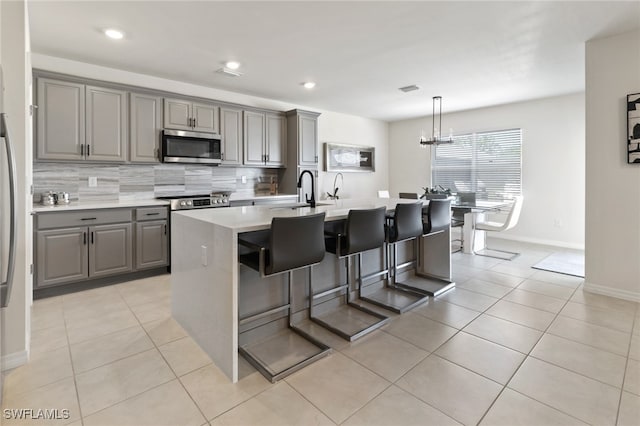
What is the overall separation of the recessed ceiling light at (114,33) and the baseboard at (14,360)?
2.72 metres

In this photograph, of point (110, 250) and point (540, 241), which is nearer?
point (110, 250)

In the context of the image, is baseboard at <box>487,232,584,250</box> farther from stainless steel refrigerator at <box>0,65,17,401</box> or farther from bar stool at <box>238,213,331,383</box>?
stainless steel refrigerator at <box>0,65,17,401</box>

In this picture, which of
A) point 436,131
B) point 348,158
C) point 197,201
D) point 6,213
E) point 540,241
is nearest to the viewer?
point 6,213

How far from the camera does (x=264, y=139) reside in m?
5.29

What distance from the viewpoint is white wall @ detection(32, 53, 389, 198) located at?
12.5 ft

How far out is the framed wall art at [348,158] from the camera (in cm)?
663

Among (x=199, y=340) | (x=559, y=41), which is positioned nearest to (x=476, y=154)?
(x=559, y=41)

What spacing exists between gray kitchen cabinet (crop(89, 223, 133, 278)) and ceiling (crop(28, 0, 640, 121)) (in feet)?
6.25

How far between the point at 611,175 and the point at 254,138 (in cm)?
440

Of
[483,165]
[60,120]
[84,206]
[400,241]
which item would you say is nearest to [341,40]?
[400,241]

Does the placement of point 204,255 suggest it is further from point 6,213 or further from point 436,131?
point 436,131

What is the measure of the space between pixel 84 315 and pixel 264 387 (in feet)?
6.67

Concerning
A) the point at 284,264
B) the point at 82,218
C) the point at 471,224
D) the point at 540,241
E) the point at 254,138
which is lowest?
the point at 540,241

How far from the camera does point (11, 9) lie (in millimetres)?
2051
